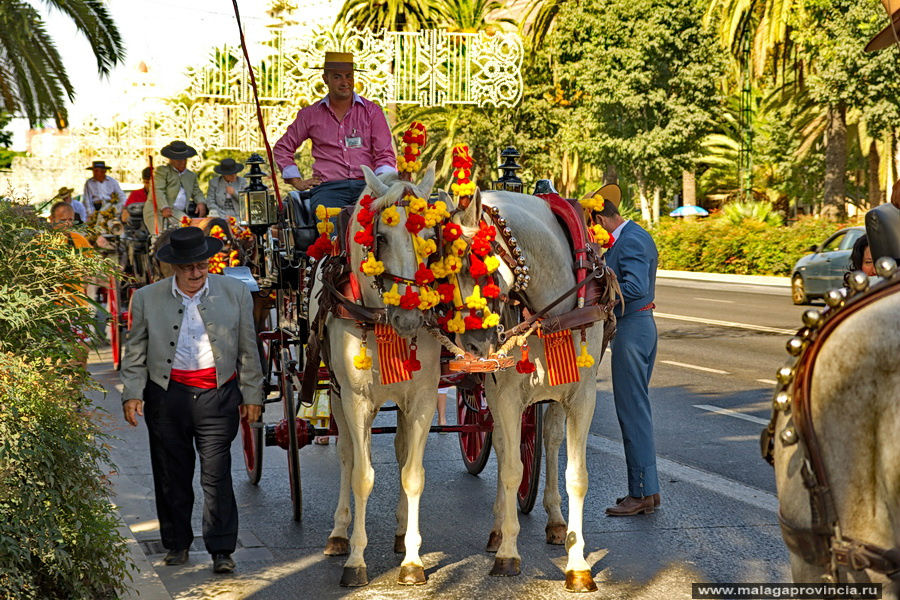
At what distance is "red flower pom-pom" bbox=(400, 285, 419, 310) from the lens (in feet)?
17.5

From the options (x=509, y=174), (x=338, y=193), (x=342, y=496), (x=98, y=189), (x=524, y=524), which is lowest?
(x=524, y=524)

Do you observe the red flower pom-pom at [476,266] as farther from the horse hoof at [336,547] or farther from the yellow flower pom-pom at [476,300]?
the horse hoof at [336,547]

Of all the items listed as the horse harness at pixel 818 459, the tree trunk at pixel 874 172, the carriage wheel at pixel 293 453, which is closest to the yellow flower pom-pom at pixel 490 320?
the carriage wheel at pixel 293 453

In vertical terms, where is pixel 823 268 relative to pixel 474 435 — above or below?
above

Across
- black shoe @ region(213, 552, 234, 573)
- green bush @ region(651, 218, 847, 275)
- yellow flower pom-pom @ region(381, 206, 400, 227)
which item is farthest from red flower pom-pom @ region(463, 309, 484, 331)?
green bush @ region(651, 218, 847, 275)

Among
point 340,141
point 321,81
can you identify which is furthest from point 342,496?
point 321,81

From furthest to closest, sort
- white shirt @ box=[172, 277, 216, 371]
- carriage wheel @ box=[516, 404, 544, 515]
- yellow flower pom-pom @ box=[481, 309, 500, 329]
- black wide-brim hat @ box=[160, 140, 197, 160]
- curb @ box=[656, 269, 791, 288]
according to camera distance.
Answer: curb @ box=[656, 269, 791, 288] < black wide-brim hat @ box=[160, 140, 197, 160] < carriage wheel @ box=[516, 404, 544, 515] < white shirt @ box=[172, 277, 216, 371] < yellow flower pom-pom @ box=[481, 309, 500, 329]

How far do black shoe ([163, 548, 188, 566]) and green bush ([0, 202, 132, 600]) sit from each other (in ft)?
3.54

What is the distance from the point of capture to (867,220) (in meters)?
2.75

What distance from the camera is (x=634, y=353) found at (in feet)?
24.6

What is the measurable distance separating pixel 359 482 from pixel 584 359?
1.42 metres

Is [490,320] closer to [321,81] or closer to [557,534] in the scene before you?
[557,534]

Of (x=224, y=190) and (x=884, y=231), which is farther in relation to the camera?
(x=224, y=190)

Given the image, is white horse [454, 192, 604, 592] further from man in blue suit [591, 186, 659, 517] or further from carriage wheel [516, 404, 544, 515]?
man in blue suit [591, 186, 659, 517]
